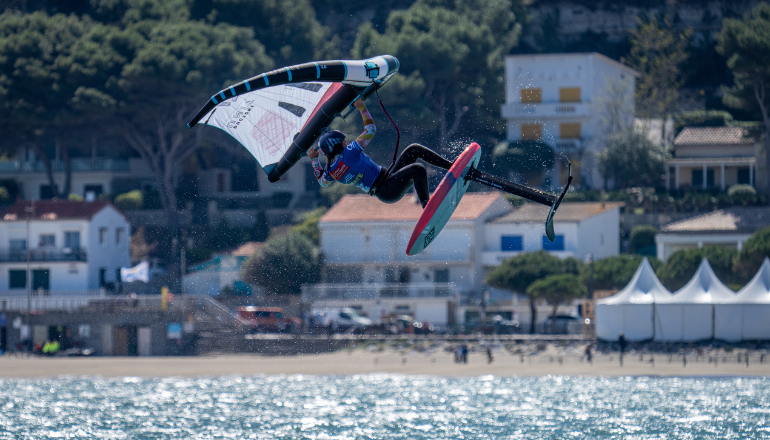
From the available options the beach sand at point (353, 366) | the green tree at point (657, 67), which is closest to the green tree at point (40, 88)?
the beach sand at point (353, 366)

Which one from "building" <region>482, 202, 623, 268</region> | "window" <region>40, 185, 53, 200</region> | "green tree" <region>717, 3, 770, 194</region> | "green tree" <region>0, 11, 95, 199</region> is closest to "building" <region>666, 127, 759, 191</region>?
"green tree" <region>717, 3, 770, 194</region>

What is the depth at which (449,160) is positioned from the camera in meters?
17.4

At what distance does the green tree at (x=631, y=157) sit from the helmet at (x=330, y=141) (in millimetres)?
48481

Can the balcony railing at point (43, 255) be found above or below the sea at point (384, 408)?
above

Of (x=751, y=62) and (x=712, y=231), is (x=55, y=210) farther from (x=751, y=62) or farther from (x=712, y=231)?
(x=751, y=62)

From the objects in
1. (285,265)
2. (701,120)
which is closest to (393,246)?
(285,265)

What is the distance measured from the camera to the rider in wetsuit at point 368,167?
16562mm

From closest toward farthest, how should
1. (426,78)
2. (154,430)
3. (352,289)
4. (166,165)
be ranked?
(154,430)
(352,289)
(426,78)
(166,165)

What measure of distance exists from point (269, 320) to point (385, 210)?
725cm

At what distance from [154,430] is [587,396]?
58.4 ft

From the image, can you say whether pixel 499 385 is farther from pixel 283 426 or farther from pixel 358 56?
pixel 358 56

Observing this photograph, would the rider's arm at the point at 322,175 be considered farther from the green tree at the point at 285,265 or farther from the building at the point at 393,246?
the green tree at the point at 285,265

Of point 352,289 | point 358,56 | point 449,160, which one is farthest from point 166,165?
point 449,160

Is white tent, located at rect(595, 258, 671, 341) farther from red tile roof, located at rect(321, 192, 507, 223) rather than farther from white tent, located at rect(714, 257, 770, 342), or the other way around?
red tile roof, located at rect(321, 192, 507, 223)
